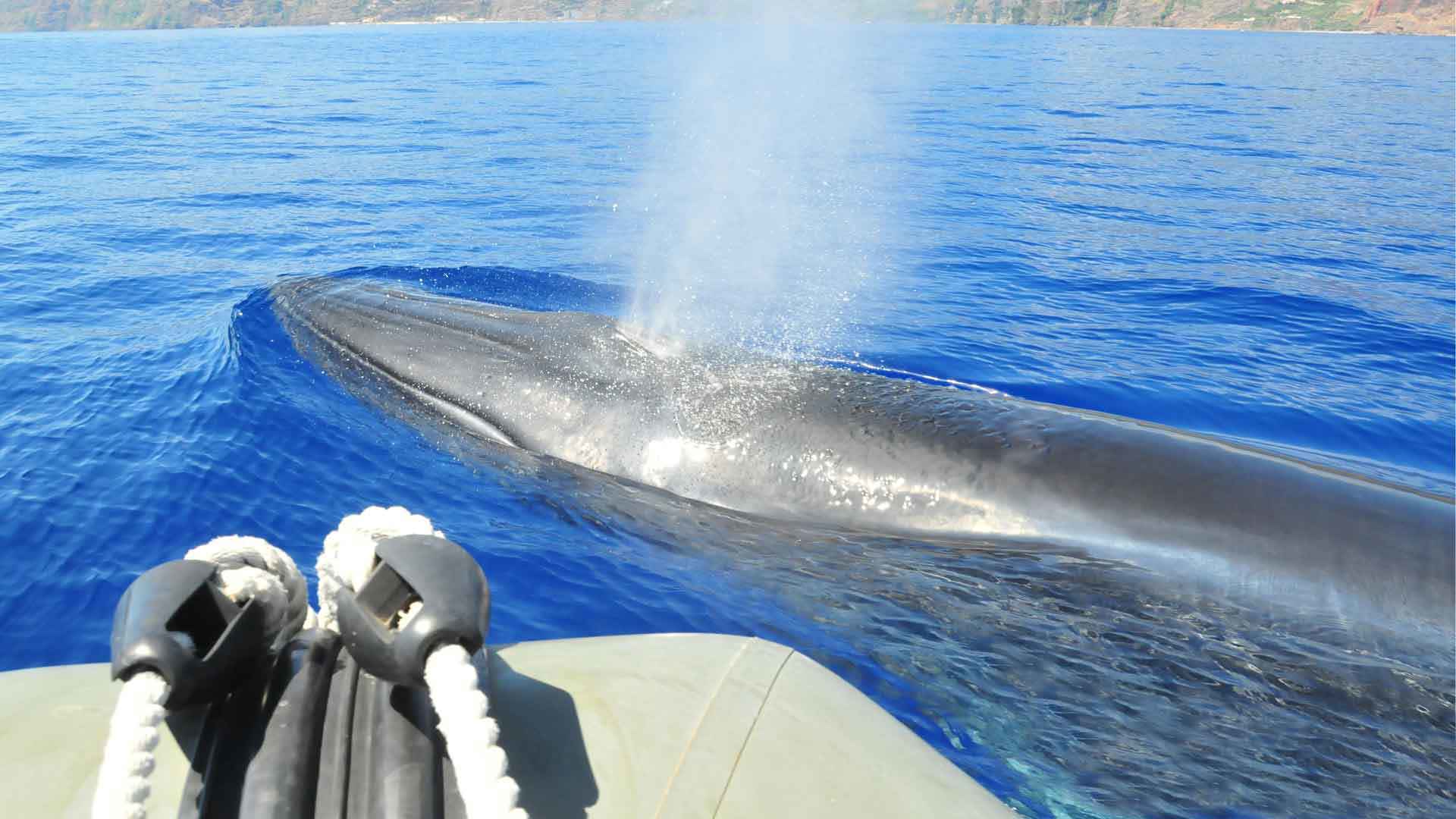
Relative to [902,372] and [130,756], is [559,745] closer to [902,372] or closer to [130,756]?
[130,756]

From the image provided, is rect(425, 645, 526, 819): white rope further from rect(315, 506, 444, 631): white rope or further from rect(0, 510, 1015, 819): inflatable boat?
rect(315, 506, 444, 631): white rope

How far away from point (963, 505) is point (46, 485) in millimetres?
6017

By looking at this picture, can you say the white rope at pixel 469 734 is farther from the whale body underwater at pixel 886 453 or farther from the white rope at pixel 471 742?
the whale body underwater at pixel 886 453

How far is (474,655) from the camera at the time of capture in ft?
9.06

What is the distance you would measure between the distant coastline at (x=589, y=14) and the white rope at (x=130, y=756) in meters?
106

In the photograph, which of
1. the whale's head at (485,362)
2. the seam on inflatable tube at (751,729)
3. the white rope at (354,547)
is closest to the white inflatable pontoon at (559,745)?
the seam on inflatable tube at (751,729)

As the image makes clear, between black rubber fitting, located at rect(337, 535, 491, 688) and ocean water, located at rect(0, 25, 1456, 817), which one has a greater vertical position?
black rubber fitting, located at rect(337, 535, 491, 688)

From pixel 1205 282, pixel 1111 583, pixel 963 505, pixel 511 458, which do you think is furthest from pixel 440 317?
pixel 1205 282

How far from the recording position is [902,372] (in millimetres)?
10992

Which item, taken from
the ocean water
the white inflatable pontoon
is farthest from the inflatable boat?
the ocean water

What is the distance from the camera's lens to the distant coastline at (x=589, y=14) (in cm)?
12938

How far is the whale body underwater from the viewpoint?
559 cm

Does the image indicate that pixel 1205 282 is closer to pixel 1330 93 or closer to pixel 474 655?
pixel 474 655

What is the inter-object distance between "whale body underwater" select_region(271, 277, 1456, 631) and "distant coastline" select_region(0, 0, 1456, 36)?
330 feet
